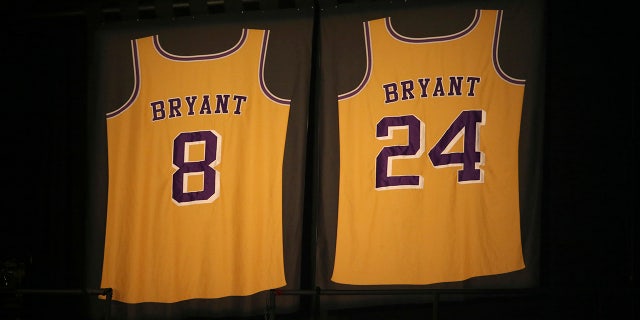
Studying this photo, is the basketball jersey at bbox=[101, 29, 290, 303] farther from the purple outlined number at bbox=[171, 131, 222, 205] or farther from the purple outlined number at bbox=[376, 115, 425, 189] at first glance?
the purple outlined number at bbox=[376, 115, 425, 189]

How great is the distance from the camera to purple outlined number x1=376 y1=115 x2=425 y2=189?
19.3 ft

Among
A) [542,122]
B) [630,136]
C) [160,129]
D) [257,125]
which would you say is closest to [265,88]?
[257,125]

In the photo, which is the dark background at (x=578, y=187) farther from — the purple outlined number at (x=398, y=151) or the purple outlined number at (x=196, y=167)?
the purple outlined number at (x=398, y=151)

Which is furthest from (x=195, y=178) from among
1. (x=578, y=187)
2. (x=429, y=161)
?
(x=578, y=187)

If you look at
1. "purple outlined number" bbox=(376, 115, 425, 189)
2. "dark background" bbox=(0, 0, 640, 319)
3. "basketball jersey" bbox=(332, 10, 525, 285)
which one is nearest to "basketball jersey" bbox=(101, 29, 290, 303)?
"dark background" bbox=(0, 0, 640, 319)

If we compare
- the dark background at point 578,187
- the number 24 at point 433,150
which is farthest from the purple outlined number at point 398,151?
the dark background at point 578,187

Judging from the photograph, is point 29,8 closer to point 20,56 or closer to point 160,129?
point 20,56

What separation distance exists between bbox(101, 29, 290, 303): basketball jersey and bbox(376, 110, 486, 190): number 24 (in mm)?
785

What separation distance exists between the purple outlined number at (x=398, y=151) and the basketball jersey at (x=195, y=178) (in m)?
0.76

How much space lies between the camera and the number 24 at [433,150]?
227 inches

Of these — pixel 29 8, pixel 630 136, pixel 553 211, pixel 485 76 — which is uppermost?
pixel 29 8

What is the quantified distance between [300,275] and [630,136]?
8.68ft

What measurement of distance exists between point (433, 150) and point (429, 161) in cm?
8

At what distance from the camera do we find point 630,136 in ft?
19.5
